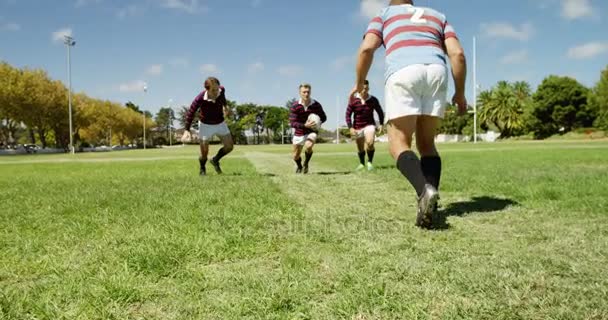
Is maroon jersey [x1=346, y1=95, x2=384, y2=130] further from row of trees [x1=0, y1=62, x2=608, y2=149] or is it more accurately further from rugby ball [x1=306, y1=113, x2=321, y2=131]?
row of trees [x1=0, y1=62, x2=608, y2=149]

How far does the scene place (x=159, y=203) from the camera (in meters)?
4.95

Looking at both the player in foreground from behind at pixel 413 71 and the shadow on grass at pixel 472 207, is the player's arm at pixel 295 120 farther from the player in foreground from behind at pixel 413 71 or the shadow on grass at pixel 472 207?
the player in foreground from behind at pixel 413 71

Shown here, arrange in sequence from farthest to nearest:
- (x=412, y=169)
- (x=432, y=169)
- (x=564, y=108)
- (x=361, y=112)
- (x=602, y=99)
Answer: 1. (x=564, y=108)
2. (x=602, y=99)
3. (x=361, y=112)
4. (x=432, y=169)
5. (x=412, y=169)

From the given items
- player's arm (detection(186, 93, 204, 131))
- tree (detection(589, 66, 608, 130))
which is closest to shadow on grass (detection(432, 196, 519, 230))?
player's arm (detection(186, 93, 204, 131))

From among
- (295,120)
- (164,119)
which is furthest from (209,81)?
(164,119)

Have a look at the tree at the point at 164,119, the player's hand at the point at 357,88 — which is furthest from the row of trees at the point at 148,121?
the player's hand at the point at 357,88

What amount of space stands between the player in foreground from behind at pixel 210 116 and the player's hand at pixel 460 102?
19.5 feet

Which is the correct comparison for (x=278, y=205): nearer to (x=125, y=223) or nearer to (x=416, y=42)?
(x=125, y=223)

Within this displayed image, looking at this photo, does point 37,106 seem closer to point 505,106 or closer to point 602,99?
point 602,99

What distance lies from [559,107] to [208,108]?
7173 centimetres

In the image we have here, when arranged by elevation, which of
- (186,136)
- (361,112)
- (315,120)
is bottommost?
(186,136)

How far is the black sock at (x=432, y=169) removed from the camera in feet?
14.3

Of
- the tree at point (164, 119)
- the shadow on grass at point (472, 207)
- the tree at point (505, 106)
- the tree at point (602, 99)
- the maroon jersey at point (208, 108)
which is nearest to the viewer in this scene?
the shadow on grass at point (472, 207)

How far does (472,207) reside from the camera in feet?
14.8
